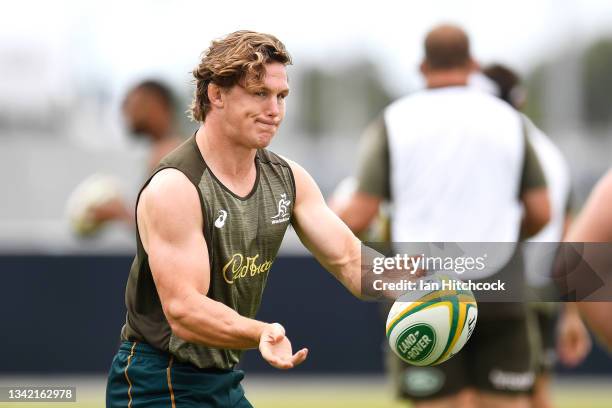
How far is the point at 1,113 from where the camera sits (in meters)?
29.2

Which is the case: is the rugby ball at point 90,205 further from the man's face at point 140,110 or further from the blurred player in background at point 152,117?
the man's face at point 140,110

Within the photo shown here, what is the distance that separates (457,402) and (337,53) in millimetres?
32574

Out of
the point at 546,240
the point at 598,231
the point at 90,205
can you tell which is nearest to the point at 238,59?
the point at 598,231

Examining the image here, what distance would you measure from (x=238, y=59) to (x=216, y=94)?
179 mm

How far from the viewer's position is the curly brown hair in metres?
4.39

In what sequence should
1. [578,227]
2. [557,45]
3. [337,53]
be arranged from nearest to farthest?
[578,227]
[557,45]
[337,53]

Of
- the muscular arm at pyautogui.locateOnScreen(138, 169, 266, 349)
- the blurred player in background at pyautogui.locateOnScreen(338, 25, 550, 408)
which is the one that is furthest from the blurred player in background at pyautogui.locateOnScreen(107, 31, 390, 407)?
the blurred player in background at pyautogui.locateOnScreen(338, 25, 550, 408)

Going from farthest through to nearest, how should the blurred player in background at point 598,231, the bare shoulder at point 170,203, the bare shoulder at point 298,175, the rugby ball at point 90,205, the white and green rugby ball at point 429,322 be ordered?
the rugby ball at point 90,205
the bare shoulder at point 298,175
the white and green rugby ball at point 429,322
the bare shoulder at point 170,203
the blurred player in background at point 598,231

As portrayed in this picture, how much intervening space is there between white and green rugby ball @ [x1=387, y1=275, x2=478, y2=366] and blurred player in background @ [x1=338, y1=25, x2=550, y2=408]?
5.69 ft

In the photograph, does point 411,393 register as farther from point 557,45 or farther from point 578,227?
point 557,45

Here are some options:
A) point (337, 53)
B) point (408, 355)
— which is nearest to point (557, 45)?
point (337, 53)

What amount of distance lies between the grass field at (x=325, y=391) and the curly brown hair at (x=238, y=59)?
6117mm

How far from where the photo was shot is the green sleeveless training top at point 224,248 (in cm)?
438
